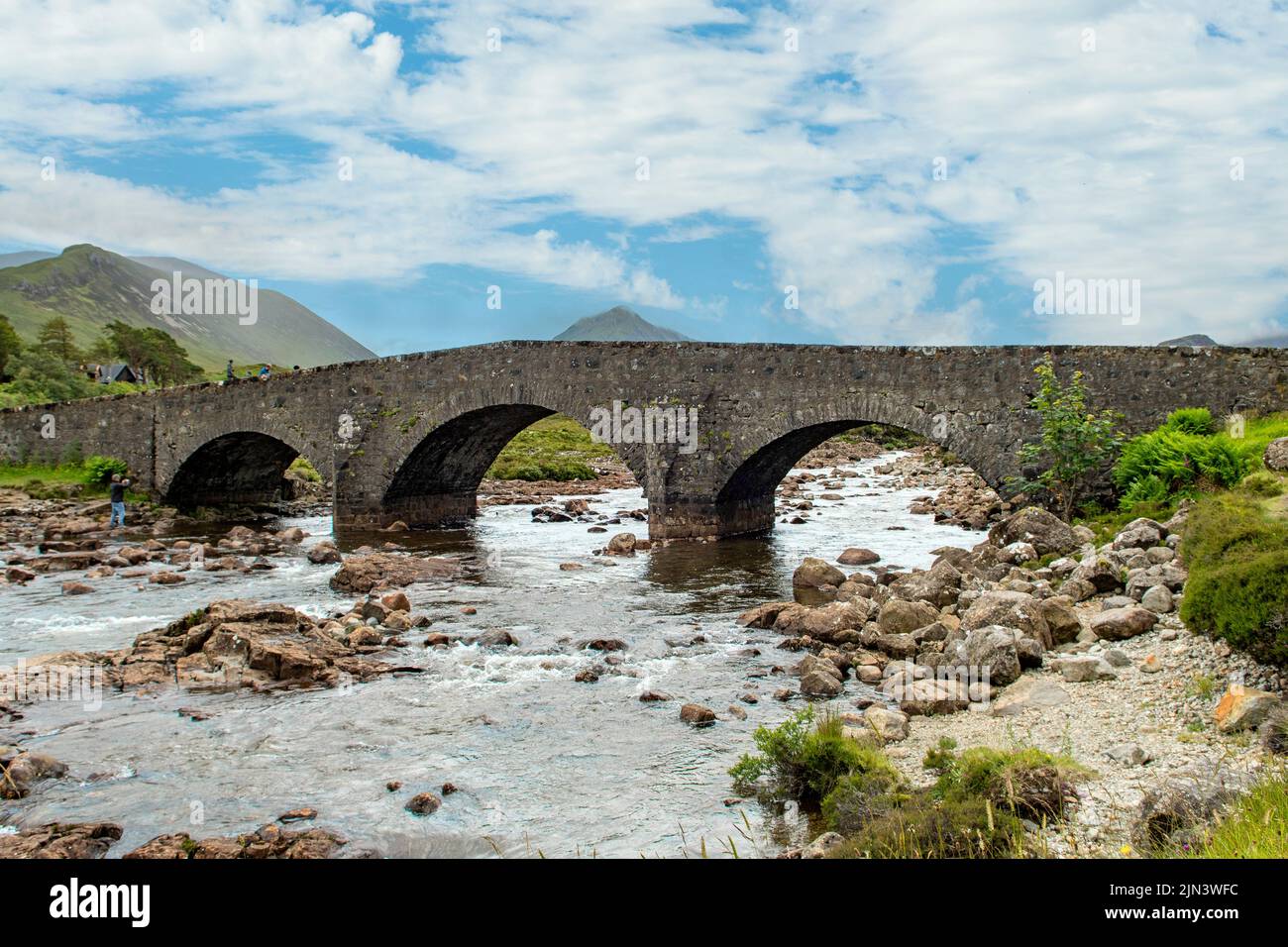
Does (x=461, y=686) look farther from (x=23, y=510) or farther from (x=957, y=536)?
(x=23, y=510)

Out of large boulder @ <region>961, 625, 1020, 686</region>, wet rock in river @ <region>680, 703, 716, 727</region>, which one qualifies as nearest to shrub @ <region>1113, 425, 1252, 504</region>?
large boulder @ <region>961, 625, 1020, 686</region>

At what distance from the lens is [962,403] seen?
20.3 metres

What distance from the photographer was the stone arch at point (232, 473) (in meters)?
33.3

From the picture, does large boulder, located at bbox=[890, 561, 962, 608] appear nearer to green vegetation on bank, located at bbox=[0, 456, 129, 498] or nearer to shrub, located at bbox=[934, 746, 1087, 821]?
shrub, located at bbox=[934, 746, 1087, 821]

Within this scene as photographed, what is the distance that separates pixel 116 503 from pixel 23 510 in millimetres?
4741

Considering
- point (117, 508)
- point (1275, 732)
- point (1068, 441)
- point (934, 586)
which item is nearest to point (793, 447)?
point (1068, 441)

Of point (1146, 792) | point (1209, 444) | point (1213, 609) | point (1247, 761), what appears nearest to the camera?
point (1146, 792)

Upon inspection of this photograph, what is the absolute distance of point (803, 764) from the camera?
25.5ft

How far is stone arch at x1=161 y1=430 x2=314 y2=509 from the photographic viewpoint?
33.3m

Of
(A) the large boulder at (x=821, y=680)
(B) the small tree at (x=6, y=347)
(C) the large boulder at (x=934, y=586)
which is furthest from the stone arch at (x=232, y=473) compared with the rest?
(B) the small tree at (x=6, y=347)

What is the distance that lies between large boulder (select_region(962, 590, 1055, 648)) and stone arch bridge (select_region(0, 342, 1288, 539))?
9.41 m

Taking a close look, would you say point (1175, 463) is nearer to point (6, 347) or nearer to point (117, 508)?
point (117, 508)
